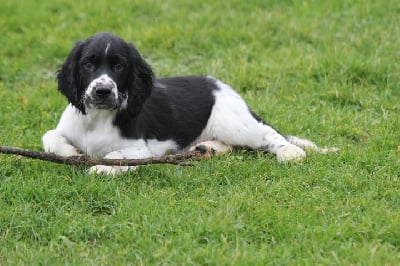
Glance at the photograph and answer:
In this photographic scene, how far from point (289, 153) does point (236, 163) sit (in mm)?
469

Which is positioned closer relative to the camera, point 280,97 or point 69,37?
point 280,97

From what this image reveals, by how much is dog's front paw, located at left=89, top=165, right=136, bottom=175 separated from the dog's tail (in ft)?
4.99

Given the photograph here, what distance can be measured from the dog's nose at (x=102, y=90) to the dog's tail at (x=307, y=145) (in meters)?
1.72

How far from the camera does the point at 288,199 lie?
5016mm

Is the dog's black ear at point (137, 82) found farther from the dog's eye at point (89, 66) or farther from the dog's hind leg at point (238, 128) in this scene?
the dog's hind leg at point (238, 128)

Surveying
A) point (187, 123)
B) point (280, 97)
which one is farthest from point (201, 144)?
point (280, 97)

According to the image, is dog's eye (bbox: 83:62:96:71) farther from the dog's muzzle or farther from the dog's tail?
the dog's tail

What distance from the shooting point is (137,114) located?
19.1 ft

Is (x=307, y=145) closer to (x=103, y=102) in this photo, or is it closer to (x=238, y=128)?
(x=238, y=128)

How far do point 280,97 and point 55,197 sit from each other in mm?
3246

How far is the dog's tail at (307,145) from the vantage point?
6004mm

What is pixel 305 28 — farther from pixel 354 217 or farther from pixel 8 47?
pixel 354 217

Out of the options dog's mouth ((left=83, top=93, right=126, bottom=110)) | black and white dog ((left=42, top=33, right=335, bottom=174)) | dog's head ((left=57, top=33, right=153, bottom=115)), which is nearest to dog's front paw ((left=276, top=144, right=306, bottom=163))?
black and white dog ((left=42, top=33, right=335, bottom=174))

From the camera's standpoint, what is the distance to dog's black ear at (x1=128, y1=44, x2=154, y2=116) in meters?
5.74
